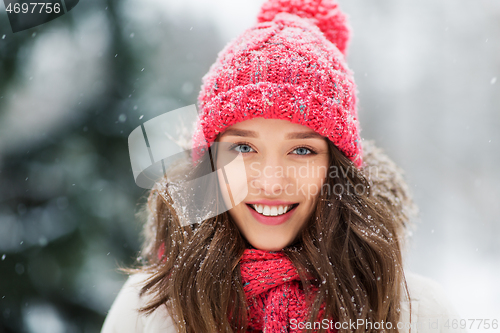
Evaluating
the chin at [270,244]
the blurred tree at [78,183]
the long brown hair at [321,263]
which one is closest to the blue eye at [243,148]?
the long brown hair at [321,263]

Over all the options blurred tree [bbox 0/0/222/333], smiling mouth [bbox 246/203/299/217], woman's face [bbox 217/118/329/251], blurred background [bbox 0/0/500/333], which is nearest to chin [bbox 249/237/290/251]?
woman's face [bbox 217/118/329/251]

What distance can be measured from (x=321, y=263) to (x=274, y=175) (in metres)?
0.39

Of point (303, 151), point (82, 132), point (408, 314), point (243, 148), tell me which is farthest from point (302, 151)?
point (82, 132)

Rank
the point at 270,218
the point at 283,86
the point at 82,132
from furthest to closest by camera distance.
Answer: the point at 82,132, the point at 270,218, the point at 283,86

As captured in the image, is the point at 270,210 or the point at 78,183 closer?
the point at 270,210

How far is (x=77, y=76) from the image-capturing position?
183cm

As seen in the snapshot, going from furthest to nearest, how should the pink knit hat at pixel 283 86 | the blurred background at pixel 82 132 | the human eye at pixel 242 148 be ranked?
the blurred background at pixel 82 132
the human eye at pixel 242 148
the pink knit hat at pixel 283 86

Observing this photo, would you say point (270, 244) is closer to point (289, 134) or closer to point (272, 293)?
point (272, 293)

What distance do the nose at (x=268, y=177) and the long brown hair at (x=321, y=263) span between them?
20 cm

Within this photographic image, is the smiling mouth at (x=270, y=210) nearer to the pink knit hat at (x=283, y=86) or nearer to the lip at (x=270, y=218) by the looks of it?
the lip at (x=270, y=218)

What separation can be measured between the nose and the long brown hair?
20 cm

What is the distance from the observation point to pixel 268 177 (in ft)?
4.07

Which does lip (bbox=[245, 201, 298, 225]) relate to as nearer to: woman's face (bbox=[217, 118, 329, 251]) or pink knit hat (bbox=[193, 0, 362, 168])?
woman's face (bbox=[217, 118, 329, 251])

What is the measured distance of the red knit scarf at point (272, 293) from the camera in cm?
125
